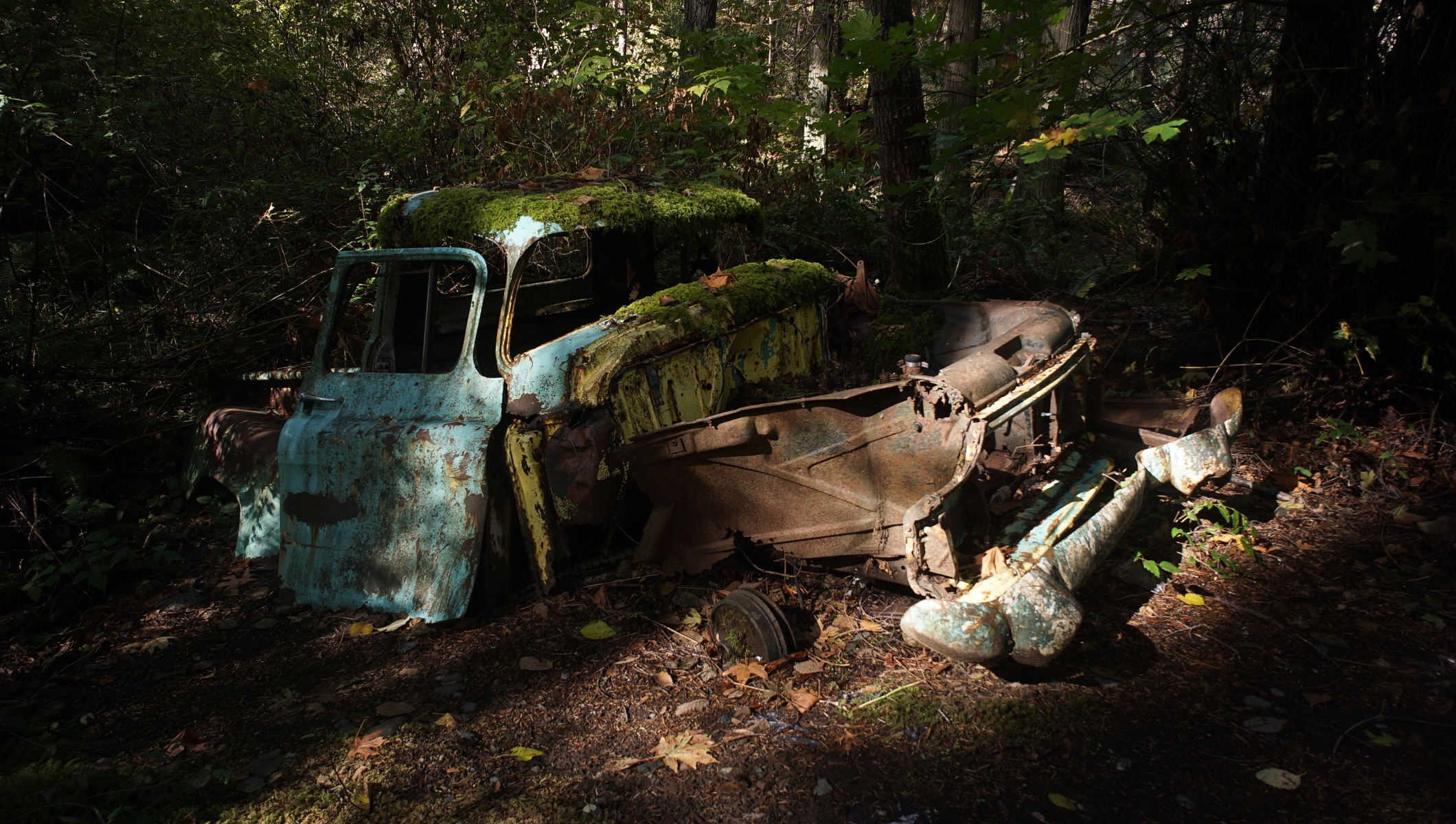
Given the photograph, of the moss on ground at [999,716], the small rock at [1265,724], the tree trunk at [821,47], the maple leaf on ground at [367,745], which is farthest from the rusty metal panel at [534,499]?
the tree trunk at [821,47]

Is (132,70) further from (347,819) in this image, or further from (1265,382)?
(1265,382)

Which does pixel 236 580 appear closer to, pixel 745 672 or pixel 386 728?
pixel 386 728

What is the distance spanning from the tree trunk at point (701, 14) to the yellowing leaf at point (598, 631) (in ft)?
26.7

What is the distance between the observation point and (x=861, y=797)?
8.13 feet

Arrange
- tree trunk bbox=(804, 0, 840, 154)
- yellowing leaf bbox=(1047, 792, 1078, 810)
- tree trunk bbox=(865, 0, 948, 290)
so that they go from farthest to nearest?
tree trunk bbox=(804, 0, 840, 154) → tree trunk bbox=(865, 0, 948, 290) → yellowing leaf bbox=(1047, 792, 1078, 810)

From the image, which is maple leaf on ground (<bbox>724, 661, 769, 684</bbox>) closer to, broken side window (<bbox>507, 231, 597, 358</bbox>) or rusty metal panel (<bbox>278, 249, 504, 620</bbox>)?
rusty metal panel (<bbox>278, 249, 504, 620</bbox>)

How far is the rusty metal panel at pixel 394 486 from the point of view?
3508mm

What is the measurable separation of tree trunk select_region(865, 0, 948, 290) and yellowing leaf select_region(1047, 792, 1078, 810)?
4.00m

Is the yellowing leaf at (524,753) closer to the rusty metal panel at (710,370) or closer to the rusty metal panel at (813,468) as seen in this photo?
the rusty metal panel at (813,468)

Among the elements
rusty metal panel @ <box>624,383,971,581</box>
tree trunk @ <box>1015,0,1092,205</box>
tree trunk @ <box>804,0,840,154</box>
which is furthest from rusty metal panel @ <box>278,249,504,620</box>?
tree trunk @ <box>804,0,840,154</box>

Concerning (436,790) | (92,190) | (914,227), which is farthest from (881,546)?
(92,190)

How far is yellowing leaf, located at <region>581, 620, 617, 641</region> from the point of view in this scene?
3.50 m

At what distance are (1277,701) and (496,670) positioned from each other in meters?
2.87

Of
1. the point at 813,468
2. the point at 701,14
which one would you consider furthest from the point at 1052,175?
the point at 813,468
